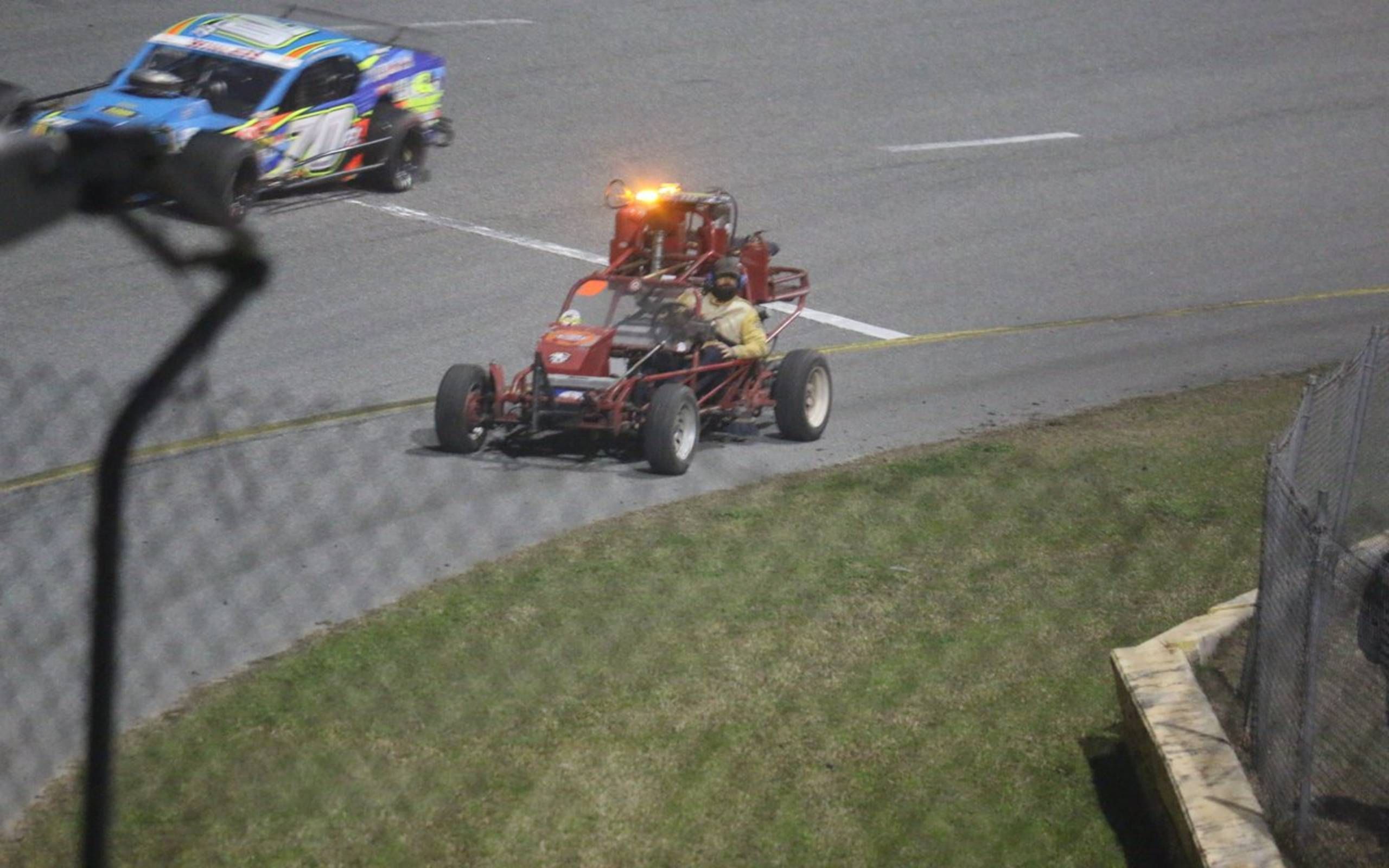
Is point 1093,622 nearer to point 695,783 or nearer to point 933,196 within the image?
point 695,783

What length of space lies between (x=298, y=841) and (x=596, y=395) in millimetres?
5396

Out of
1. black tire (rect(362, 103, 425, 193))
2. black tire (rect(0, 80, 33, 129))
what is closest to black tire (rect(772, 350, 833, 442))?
black tire (rect(362, 103, 425, 193))

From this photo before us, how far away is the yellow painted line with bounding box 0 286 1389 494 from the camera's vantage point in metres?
6.97

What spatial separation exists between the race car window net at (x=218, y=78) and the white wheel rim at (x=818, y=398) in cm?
620

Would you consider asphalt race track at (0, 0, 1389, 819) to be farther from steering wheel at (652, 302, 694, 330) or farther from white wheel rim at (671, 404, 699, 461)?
steering wheel at (652, 302, 694, 330)

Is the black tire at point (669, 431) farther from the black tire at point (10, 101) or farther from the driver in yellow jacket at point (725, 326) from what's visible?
the black tire at point (10, 101)

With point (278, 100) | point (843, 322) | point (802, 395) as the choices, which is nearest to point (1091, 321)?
point (843, 322)

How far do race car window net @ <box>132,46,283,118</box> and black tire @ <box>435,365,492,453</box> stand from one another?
5.61m

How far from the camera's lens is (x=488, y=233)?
15.6m

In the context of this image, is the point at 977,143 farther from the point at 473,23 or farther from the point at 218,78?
the point at 218,78

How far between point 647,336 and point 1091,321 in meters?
4.98

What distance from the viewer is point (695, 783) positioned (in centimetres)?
571

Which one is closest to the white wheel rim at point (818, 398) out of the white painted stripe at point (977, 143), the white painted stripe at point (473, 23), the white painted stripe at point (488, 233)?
the white painted stripe at point (488, 233)

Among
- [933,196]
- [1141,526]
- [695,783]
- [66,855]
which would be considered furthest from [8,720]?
[933,196]
